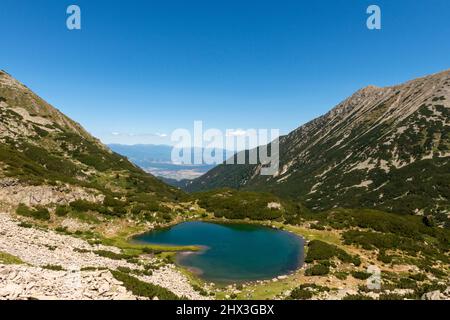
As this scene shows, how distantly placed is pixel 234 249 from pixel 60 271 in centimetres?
3030

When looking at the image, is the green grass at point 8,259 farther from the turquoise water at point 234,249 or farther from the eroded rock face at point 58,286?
the turquoise water at point 234,249

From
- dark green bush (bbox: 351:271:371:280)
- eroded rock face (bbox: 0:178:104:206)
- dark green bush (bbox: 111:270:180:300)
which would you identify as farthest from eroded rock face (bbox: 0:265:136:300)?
eroded rock face (bbox: 0:178:104:206)

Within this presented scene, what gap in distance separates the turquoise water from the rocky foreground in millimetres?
6037

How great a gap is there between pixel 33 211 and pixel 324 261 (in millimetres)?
48526

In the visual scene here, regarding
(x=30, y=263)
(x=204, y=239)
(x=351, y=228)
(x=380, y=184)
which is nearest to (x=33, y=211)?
(x=30, y=263)

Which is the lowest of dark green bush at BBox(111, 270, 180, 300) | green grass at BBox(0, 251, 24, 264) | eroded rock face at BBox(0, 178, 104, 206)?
dark green bush at BBox(111, 270, 180, 300)

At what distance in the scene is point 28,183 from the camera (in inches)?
2328

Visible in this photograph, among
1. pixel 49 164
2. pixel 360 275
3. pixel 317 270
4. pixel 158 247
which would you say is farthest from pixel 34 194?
pixel 360 275

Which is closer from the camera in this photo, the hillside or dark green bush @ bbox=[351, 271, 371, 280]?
the hillside

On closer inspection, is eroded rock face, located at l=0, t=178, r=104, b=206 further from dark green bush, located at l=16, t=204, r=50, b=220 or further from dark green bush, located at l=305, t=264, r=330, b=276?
dark green bush, located at l=305, t=264, r=330, b=276

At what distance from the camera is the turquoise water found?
4169cm
